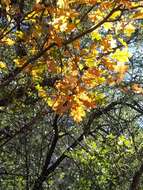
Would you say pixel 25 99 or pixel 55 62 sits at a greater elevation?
pixel 25 99

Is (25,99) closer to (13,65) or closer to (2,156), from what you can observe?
(13,65)

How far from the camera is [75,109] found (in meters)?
4.49

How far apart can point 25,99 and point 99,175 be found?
2625 millimetres

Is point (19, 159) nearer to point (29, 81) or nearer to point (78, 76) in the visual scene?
point (29, 81)

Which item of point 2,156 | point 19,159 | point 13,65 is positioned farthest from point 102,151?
point 2,156

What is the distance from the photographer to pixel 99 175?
247 inches

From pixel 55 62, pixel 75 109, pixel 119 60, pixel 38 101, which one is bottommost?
pixel 75 109

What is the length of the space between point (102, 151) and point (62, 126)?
2952mm

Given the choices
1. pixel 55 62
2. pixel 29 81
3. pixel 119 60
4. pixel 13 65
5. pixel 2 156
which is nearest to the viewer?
pixel 119 60

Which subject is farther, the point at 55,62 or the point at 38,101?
the point at 38,101

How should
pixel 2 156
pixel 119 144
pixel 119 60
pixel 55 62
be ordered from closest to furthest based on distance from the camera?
pixel 119 60 → pixel 55 62 → pixel 119 144 → pixel 2 156

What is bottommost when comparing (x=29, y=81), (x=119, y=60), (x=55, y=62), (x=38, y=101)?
(x=119, y=60)

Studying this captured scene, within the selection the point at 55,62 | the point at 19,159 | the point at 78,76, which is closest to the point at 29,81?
the point at 55,62

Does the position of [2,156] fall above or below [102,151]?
above
